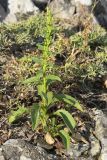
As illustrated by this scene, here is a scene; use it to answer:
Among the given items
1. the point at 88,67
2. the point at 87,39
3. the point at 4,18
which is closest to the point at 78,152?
the point at 88,67

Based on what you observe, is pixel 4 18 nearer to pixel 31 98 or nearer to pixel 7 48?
pixel 7 48

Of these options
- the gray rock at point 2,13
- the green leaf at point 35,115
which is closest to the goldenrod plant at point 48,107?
the green leaf at point 35,115

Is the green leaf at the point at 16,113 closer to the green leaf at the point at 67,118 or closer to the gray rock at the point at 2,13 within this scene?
the green leaf at the point at 67,118

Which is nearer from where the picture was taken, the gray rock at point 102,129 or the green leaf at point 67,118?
the green leaf at point 67,118

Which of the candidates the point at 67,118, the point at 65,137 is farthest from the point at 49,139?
the point at 67,118

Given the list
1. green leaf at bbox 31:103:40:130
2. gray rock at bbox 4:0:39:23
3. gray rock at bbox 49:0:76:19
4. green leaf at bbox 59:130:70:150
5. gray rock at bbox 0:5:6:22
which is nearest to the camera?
green leaf at bbox 31:103:40:130

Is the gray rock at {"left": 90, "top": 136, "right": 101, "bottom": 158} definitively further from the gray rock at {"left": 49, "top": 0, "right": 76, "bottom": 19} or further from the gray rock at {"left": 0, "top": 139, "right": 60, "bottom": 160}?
the gray rock at {"left": 49, "top": 0, "right": 76, "bottom": 19}

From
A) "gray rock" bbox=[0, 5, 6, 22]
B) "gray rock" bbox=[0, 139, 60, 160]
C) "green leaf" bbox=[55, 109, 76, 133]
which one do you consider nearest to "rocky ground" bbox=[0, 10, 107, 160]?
"gray rock" bbox=[0, 139, 60, 160]

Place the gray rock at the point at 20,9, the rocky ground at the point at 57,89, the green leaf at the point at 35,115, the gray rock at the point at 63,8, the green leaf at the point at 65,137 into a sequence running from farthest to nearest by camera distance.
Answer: the gray rock at the point at 63,8 < the gray rock at the point at 20,9 < the rocky ground at the point at 57,89 < the green leaf at the point at 65,137 < the green leaf at the point at 35,115
